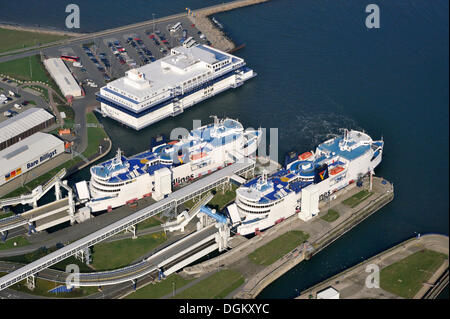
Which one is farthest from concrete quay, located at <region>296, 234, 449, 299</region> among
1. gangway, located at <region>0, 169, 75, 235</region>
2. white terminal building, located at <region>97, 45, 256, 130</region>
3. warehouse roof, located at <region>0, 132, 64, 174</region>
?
warehouse roof, located at <region>0, 132, 64, 174</region>

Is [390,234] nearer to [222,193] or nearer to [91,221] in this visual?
[222,193]

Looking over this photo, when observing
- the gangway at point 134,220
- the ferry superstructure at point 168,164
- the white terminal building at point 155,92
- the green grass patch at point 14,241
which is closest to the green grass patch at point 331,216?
the gangway at point 134,220

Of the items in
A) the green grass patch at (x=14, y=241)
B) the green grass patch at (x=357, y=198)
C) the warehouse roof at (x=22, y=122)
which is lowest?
the green grass patch at (x=14, y=241)

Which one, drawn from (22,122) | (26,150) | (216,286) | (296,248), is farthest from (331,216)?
(22,122)

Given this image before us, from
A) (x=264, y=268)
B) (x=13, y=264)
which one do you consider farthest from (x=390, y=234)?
(x=13, y=264)

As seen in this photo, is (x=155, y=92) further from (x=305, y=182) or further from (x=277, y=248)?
(x=277, y=248)

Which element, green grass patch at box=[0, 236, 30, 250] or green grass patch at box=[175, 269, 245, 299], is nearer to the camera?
green grass patch at box=[175, 269, 245, 299]

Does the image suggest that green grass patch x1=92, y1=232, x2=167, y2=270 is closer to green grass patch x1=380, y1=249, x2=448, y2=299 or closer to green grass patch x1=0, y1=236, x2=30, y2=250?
green grass patch x1=0, y1=236, x2=30, y2=250

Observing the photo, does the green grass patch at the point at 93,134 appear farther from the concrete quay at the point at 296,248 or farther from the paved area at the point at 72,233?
the concrete quay at the point at 296,248
